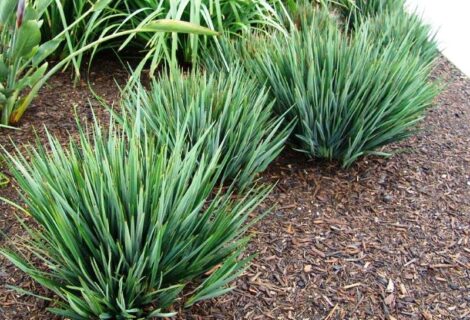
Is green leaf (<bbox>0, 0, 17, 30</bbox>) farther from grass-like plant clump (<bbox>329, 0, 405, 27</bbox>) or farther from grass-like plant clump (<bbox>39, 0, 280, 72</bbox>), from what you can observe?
grass-like plant clump (<bbox>329, 0, 405, 27</bbox>)

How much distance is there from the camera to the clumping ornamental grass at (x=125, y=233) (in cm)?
149

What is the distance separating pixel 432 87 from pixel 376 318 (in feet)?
4.06

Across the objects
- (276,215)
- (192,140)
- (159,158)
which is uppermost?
(159,158)

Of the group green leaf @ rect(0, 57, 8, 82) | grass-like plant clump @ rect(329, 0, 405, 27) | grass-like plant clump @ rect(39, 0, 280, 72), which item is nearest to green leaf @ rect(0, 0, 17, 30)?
green leaf @ rect(0, 57, 8, 82)

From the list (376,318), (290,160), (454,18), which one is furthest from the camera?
(454,18)

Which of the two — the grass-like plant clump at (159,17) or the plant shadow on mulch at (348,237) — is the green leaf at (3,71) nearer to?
the plant shadow on mulch at (348,237)

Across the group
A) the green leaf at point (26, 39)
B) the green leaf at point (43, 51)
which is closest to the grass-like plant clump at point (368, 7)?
the green leaf at point (43, 51)

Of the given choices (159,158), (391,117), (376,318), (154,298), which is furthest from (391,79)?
(154,298)

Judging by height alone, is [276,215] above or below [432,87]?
below

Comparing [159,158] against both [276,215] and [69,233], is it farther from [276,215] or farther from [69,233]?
[276,215]

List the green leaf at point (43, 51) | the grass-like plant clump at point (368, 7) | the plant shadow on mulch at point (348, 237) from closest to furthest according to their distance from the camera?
the plant shadow on mulch at point (348, 237) < the green leaf at point (43, 51) < the grass-like plant clump at point (368, 7)

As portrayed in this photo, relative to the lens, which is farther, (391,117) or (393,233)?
(391,117)

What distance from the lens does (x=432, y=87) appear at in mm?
2619

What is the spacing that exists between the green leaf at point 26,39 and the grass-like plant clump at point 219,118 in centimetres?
40
